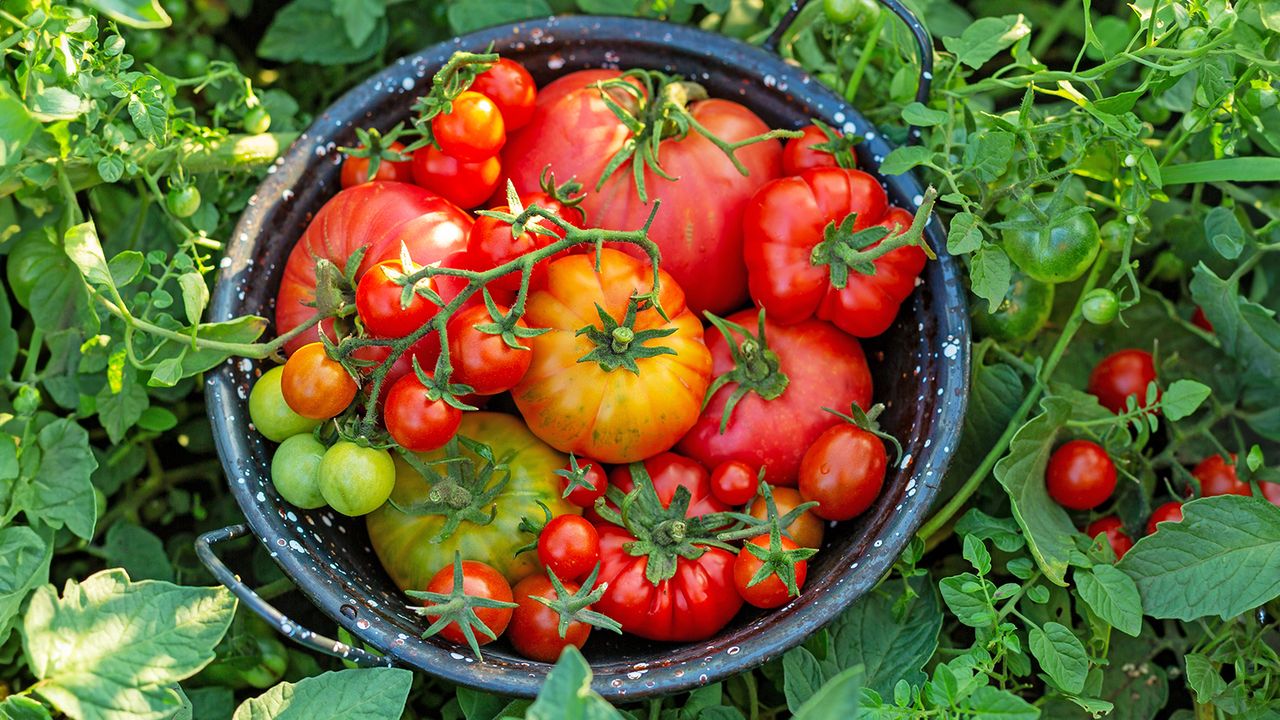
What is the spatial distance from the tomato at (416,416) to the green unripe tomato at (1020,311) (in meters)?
0.69

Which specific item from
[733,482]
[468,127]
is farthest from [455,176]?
[733,482]

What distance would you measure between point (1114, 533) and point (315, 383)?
3.22 feet

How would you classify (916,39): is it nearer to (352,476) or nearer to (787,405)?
(787,405)

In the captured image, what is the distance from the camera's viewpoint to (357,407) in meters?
1.20

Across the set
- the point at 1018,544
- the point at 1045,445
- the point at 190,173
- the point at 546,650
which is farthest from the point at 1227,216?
the point at 190,173

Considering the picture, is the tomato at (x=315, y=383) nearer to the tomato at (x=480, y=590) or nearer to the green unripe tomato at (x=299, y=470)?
the green unripe tomato at (x=299, y=470)

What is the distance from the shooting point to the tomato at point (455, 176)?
127 centimetres

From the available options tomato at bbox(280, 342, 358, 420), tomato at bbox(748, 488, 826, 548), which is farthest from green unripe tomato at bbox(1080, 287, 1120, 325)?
tomato at bbox(280, 342, 358, 420)

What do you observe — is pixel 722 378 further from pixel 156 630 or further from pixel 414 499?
pixel 156 630

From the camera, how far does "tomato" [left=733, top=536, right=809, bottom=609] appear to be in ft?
3.77

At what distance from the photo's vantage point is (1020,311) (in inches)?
52.9

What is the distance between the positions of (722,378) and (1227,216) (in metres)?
0.67

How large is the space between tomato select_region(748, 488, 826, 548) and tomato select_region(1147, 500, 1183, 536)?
432mm

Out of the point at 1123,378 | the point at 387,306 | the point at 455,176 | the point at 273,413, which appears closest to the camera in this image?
the point at 387,306
